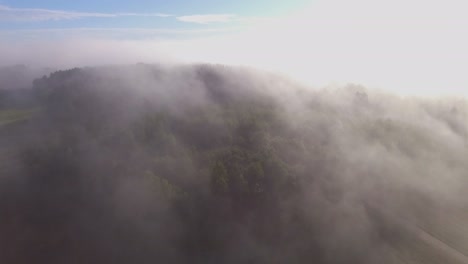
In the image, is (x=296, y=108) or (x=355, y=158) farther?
(x=296, y=108)

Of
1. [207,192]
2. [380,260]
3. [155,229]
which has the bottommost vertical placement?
[380,260]

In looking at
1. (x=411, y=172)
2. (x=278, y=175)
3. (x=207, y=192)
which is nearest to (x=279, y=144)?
(x=278, y=175)

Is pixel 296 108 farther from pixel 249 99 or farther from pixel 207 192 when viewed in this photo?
pixel 207 192

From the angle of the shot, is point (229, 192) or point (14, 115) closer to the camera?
point (229, 192)

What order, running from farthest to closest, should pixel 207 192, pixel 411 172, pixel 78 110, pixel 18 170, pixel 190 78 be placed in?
pixel 190 78 → pixel 78 110 → pixel 411 172 → pixel 18 170 → pixel 207 192

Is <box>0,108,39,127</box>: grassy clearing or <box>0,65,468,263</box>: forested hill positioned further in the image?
<box>0,108,39,127</box>: grassy clearing

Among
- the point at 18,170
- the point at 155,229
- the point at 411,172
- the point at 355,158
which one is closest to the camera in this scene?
the point at 155,229

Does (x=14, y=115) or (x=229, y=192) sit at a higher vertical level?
(x=229, y=192)

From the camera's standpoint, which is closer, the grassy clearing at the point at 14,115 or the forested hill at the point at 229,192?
the forested hill at the point at 229,192
